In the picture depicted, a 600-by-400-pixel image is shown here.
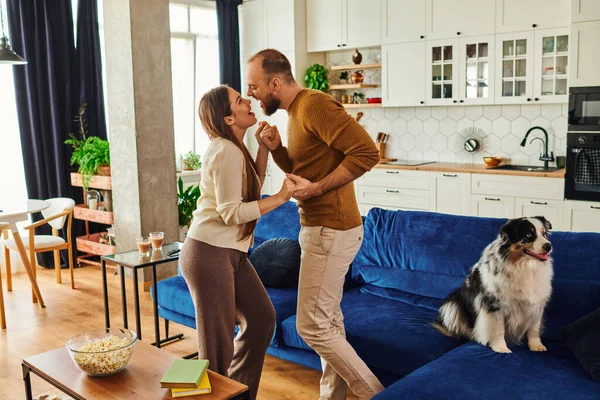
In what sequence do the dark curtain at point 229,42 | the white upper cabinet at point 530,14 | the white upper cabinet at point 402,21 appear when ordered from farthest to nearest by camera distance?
the dark curtain at point 229,42
the white upper cabinet at point 402,21
the white upper cabinet at point 530,14

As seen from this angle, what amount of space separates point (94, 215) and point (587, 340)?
4.34 metres

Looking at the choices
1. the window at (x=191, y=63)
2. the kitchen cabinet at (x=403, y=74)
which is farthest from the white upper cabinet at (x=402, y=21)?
the window at (x=191, y=63)

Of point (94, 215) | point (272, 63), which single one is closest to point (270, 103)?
point (272, 63)

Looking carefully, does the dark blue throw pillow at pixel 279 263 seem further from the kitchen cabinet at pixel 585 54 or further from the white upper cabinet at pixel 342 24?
the white upper cabinet at pixel 342 24

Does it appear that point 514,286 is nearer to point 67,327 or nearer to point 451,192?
point 67,327

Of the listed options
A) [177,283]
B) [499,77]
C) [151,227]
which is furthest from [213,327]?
[499,77]

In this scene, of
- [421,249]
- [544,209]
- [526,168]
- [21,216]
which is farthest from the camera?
[526,168]

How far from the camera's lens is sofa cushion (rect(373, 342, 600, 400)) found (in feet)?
6.87

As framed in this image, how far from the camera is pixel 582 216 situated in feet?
16.6

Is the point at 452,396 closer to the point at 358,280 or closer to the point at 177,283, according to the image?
the point at 358,280

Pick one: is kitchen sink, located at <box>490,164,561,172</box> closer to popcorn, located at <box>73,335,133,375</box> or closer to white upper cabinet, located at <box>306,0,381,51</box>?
white upper cabinet, located at <box>306,0,381,51</box>

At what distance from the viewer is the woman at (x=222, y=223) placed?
2.40 metres

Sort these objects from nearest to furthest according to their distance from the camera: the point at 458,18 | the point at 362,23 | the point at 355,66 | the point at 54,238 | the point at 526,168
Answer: the point at 54,238
the point at 526,168
the point at 458,18
the point at 362,23
the point at 355,66

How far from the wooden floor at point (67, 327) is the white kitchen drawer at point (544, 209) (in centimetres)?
283
